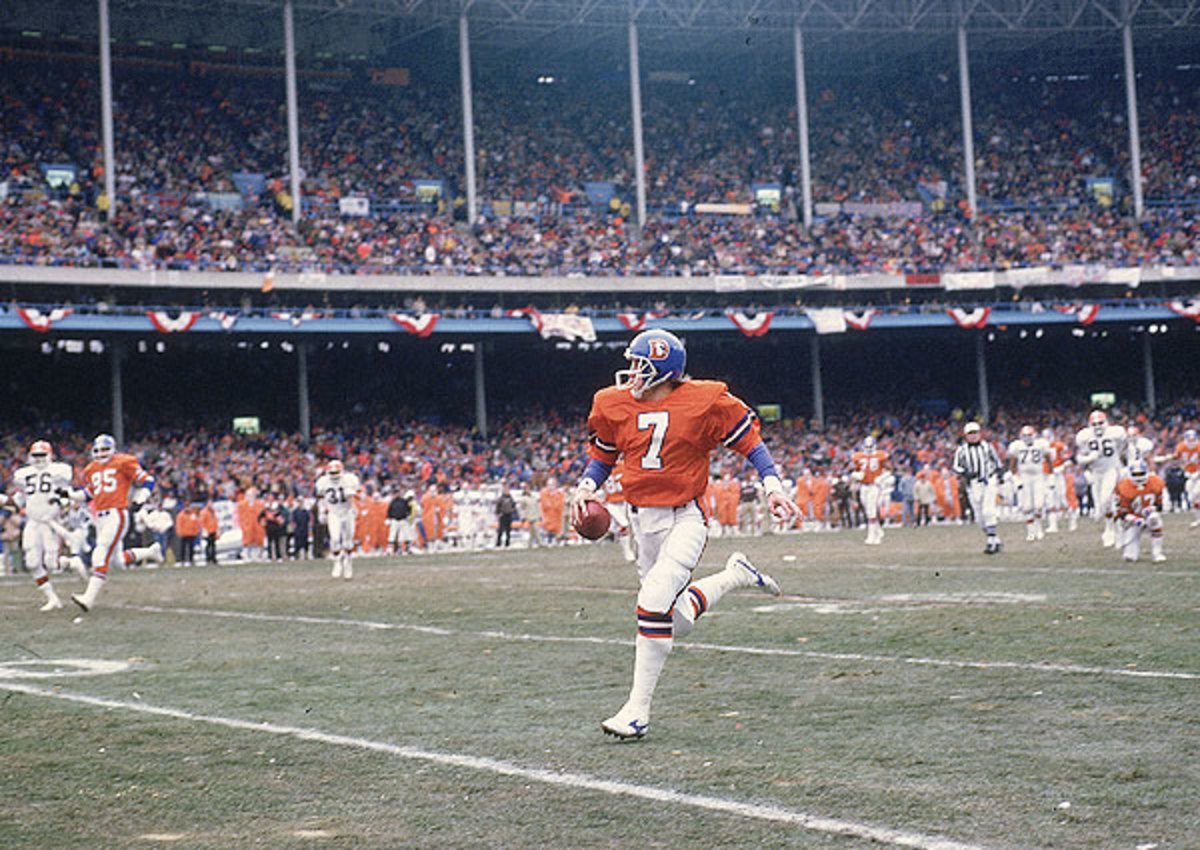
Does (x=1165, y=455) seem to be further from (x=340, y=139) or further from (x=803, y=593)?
(x=803, y=593)

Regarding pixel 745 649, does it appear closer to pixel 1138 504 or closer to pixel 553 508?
pixel 1138 504

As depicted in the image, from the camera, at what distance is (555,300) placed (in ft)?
153

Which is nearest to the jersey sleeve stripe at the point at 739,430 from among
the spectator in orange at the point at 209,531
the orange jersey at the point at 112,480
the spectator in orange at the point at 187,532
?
the orange jersey at the point at 112,480

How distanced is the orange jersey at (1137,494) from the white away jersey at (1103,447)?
320 cm

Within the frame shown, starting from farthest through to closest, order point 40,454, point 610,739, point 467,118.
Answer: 1. point 467,118
2. point 40,454
3. point 610,739

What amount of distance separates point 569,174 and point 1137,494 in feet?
116

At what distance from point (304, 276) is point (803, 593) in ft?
92.7

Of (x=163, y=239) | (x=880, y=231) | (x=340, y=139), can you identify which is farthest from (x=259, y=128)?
(x=880, y=231)

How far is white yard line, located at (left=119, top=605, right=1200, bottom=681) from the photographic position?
8852mm

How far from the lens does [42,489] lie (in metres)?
18.1

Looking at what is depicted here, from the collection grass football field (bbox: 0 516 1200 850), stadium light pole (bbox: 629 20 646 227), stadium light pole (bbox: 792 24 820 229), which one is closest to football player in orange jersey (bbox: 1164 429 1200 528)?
grass football field (bbox: 0 516 1200 850)

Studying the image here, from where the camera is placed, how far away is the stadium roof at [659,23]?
47812 mm

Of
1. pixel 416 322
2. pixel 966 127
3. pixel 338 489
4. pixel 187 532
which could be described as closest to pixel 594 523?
pixel 338 489

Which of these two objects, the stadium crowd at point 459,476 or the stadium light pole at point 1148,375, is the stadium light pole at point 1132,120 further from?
the stadium crowd at point 459,476
